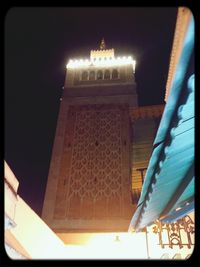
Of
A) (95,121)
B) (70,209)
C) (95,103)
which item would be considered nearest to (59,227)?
(70,209)

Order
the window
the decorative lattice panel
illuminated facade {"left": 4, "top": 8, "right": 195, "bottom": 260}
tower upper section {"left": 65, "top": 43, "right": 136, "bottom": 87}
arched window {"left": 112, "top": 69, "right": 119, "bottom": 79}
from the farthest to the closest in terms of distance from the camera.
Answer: the window → arched window {"left": 112, "top": 69, "right": 119, "bottom": 79} → tower upper section {"left": 65, "top": 43, "right": 136, "bottom": 87} → the decorative lattice panel → illuminated facade {"left": 4, "top": 8, "right": 195, "bottom": 260}

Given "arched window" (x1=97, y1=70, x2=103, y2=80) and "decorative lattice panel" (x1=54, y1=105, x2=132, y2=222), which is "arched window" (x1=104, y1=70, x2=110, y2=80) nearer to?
"arched window" (x1=97, y1=70, x2=103, y2=80)

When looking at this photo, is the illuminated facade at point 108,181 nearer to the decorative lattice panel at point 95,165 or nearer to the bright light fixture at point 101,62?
the decorative lattice panel at point 95,165

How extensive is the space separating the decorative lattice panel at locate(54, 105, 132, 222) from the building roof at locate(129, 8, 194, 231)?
5.58 metres

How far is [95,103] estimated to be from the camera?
1193 centimetres

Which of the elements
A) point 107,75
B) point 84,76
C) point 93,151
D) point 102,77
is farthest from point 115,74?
point 93,151

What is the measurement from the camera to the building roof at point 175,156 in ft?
5.46

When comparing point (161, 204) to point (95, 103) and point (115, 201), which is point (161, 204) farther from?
point (95, 103)

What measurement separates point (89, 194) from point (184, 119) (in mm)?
7905

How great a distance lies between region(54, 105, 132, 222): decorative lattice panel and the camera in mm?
9250

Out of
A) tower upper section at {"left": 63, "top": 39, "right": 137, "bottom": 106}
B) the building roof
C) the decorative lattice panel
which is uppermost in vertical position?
tower upper section at {"left": 63, "top": 39, "right": 137, "bottom": 106}

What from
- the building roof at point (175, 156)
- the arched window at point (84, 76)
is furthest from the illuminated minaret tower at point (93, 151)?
the building roof at point (175, 156)

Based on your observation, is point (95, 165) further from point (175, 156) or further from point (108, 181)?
point (175, 156)

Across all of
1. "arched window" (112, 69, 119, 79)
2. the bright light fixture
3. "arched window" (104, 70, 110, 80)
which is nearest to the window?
the bright light fixture
